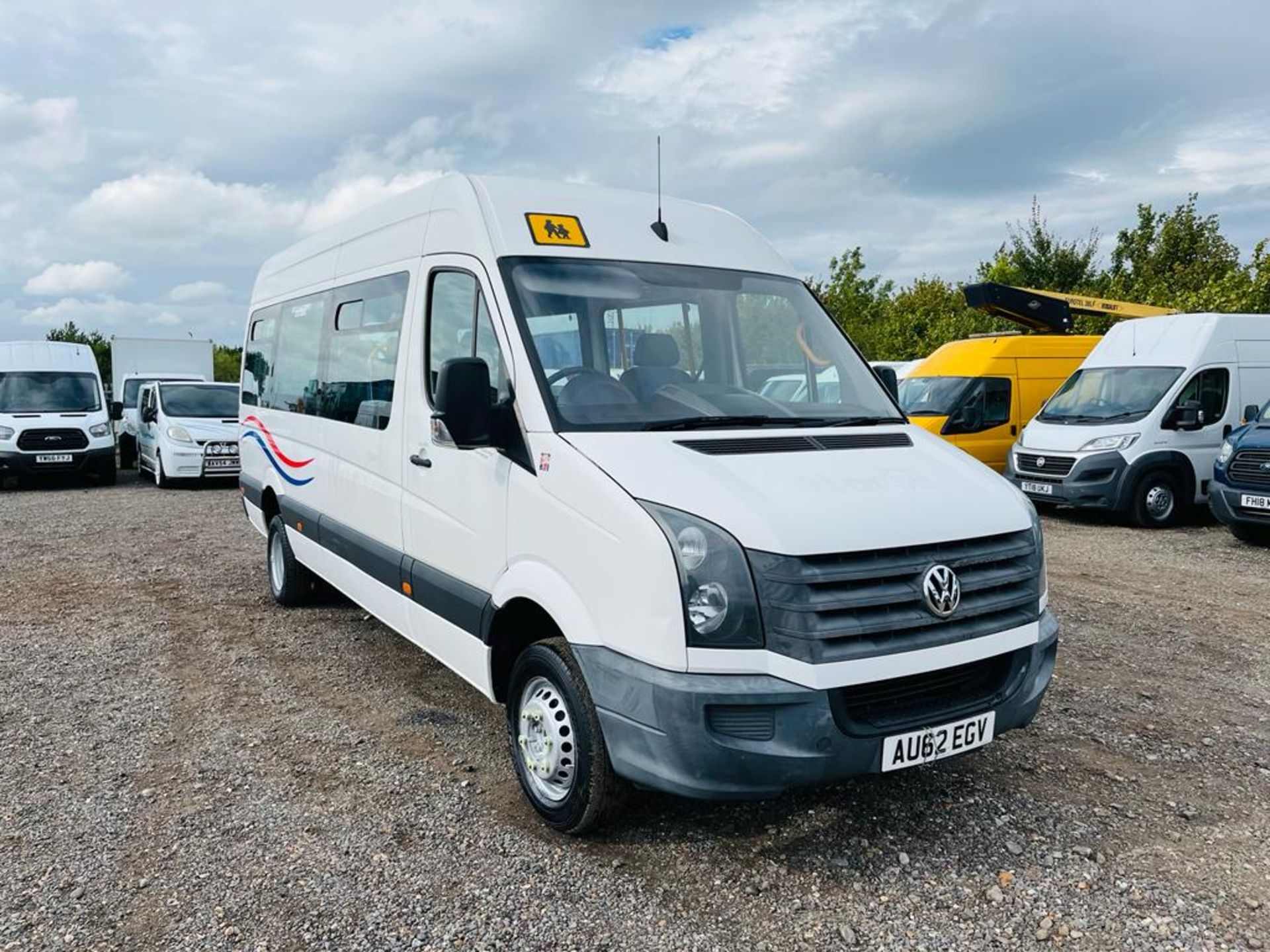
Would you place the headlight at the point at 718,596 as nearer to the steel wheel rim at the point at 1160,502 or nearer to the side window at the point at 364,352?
the side window at the point at 364,352

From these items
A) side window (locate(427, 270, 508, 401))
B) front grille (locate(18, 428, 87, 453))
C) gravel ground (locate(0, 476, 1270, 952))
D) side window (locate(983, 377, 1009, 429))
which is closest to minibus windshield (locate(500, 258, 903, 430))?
side window (locate(427, 270, 508, 401))

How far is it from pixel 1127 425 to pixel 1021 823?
8824 millimetres

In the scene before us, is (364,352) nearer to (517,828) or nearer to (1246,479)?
(517,828)

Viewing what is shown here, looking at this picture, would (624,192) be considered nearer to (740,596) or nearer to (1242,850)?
(740,596)

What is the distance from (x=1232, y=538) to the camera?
10438mm

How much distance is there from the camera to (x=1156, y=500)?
441 inches

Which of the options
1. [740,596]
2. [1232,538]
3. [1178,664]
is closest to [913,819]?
[740,596]

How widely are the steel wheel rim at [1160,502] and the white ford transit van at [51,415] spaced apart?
15.1m

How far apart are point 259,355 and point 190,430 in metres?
8.28

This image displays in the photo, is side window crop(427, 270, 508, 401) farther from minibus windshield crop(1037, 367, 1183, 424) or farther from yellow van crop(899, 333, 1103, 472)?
yellow van crop(899, 333, 1103, 472)

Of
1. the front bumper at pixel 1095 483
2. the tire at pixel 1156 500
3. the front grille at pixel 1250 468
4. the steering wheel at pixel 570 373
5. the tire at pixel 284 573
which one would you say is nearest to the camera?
the steering wheel at pixel 570 373

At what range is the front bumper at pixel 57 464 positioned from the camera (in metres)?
14.7

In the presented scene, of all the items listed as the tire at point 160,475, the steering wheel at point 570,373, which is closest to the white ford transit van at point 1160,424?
the steering wheel at point 570,373

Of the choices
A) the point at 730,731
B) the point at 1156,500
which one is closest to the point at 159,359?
the point at 1156,500
